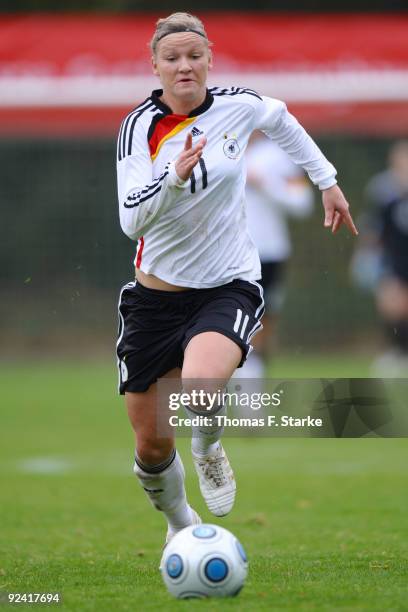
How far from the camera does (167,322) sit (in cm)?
586

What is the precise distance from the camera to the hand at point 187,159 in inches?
209

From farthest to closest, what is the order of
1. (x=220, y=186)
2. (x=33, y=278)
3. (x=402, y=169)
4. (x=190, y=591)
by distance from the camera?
(x=33, y=278)
(x=402, y=169)
(x=220, y=186)
(x=190, y=591)

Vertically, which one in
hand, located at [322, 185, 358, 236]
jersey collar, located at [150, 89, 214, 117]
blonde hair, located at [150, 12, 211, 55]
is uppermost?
blonde hair, located at [150, 12, 211, 55]

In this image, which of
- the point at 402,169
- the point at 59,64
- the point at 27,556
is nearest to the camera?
the point at 27,556

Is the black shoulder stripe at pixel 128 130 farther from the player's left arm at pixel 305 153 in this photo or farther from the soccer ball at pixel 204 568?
the soccer ball at pixel 204 568

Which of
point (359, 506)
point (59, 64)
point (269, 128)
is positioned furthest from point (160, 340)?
point (59, 64)

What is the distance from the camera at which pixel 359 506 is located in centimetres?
786

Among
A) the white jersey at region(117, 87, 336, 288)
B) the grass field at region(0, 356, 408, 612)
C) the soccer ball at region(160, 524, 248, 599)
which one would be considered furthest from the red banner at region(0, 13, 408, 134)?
the soccer ball at region(160, 524, 248, 599)

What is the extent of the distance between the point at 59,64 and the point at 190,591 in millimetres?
13094

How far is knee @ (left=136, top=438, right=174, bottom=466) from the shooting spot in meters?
5.88

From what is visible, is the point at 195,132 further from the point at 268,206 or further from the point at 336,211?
the point at 268,206

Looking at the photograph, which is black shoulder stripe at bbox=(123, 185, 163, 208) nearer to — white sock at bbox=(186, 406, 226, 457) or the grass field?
white sock at bbox=(186, 406, 226, 457)

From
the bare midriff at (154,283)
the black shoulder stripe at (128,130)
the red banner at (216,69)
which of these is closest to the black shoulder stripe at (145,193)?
the black shoulder stripe at (128,130)

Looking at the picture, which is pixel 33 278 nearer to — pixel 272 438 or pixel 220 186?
pixel 272 438
